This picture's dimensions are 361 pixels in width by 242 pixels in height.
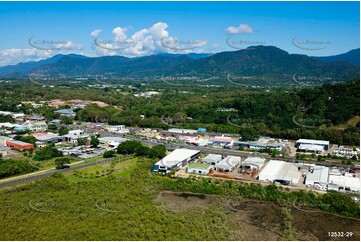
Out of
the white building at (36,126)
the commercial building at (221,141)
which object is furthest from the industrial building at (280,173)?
the white building at (36,126)

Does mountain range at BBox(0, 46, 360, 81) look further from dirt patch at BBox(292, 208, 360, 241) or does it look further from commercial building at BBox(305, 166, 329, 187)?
dirt patch at BBox(292, 208, 360, 241)

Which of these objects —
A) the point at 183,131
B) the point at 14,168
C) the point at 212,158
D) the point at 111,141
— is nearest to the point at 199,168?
the point at 212,158

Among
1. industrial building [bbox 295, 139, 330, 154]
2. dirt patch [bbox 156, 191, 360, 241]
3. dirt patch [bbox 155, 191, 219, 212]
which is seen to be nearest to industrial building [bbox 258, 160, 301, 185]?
dirt patch [bbox 156, 191, 360, 241]

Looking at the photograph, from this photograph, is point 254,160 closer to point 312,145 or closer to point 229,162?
point 229,162

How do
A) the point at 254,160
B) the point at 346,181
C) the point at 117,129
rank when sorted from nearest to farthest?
the point at 346,181 < the point at 254,160 < the point at 117,129

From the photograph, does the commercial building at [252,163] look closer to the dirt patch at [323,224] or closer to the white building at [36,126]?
the dirt patch at [323,224]

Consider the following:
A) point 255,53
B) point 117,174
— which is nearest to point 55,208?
point 117,174
